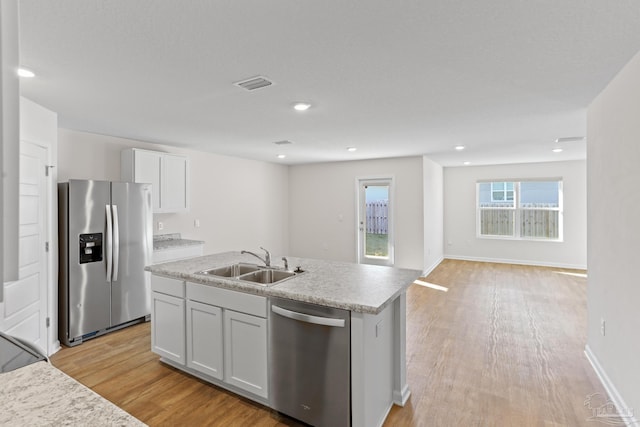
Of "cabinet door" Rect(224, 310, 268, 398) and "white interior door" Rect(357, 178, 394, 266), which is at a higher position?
"white interior door" Rect(357, 178, 394, 266)

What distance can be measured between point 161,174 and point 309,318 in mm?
3467

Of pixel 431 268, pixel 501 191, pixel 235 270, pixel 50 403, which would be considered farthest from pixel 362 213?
pixel 50 403

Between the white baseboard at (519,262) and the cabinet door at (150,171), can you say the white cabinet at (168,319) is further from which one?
the white baseboard at (519,262)

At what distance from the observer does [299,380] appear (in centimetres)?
207

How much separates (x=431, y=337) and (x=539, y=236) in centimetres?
529

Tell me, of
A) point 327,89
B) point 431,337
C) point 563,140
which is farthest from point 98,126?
point 563,140

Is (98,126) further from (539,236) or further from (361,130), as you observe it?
(539,236)

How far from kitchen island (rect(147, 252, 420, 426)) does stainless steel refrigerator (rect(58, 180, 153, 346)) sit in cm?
105

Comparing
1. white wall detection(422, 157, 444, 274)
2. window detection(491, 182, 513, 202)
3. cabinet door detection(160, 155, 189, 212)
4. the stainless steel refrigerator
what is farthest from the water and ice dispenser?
window detection(491, 182, 513, 202)

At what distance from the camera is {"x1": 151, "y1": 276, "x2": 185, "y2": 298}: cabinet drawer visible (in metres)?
2.66

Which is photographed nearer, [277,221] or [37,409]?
[37,409]

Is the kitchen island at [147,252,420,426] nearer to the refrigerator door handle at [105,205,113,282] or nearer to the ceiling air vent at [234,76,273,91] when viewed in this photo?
the refrigerator door handle at [105,205,113,282]

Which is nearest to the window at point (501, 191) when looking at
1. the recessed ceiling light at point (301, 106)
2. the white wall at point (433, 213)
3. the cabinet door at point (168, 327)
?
the white wall at point (433, 213)

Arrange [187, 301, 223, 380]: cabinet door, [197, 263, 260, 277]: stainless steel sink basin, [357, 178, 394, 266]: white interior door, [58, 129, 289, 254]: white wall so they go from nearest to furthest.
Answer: [187, 301, 223, 380]: cabinet door, [197, 263, 260, 277]: stainless steel sink basin, [58, 129, 289, 254]: white wall, [357, 178, 394, 266]: white interior door
